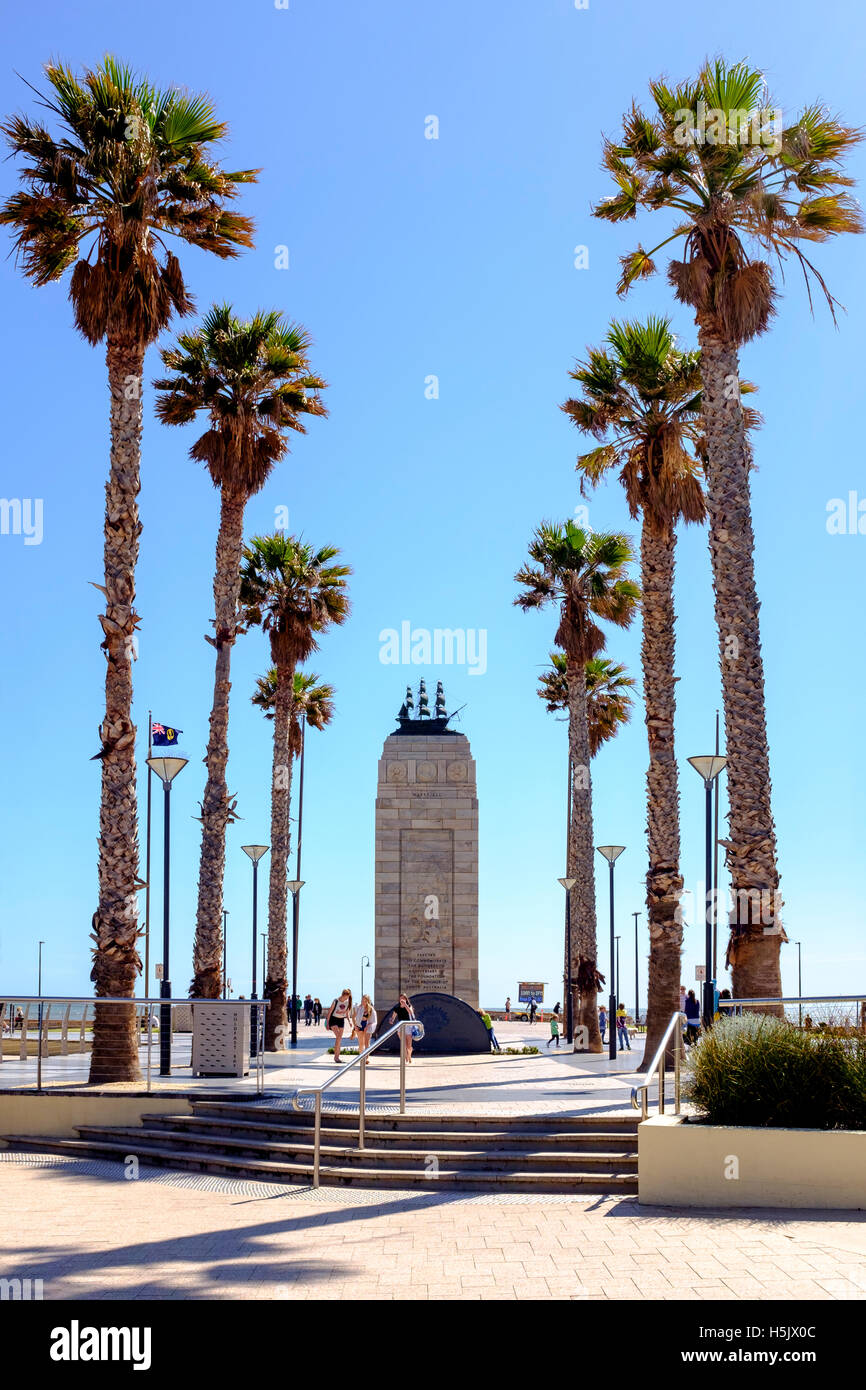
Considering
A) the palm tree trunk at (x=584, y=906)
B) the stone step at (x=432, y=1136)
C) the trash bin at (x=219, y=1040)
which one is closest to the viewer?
the stone step at (x=432, y=1136)

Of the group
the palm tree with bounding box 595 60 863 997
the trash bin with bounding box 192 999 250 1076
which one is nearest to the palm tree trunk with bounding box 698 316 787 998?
the palm tree with bounding box 595 60 863 997

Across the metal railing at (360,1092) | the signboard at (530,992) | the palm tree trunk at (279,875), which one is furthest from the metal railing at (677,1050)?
the signboard at (530,992)

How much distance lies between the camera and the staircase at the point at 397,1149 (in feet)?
40.5

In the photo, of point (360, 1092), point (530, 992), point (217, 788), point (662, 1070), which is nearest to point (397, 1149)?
point (360, 1092)

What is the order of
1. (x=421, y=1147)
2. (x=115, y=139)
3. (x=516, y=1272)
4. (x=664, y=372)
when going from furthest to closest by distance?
1. (x=664, y=372)
2. (x=115, y=139)
3. (x=421, y=1147)
4. (x=516, y=1272)

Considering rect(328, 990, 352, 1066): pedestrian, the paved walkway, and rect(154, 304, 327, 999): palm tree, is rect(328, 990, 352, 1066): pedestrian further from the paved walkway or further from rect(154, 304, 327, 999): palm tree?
the paved walkway

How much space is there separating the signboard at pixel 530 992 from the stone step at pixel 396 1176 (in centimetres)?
4547

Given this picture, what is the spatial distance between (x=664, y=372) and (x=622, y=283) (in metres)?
2.86

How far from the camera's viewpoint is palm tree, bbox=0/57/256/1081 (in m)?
18.0

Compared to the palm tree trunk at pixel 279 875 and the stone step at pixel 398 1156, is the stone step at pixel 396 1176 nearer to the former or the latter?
the stone step at pixel 398 1156
